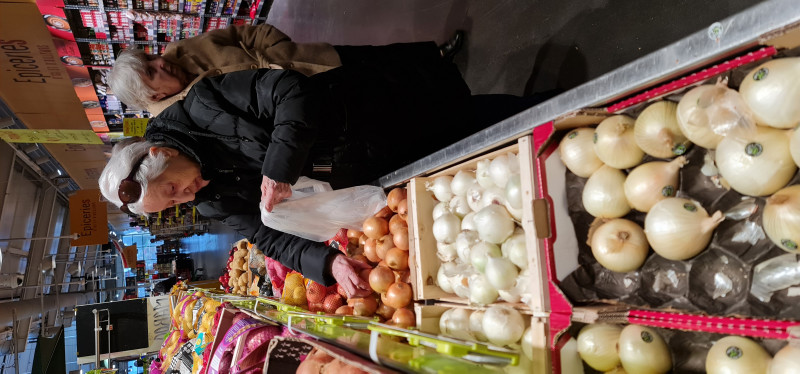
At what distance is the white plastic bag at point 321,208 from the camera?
2.45 m

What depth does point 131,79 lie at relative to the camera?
278 cm

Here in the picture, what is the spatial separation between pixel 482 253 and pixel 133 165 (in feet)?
5.35

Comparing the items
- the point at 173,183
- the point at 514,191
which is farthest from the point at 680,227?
the point at 173,183

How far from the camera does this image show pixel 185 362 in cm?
373

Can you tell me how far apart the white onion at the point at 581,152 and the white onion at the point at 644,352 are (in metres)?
0.43

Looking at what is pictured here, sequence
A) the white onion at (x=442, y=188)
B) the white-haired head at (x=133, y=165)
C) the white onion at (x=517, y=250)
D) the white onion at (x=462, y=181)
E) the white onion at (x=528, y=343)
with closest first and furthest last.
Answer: the white onion at (x=528, y=343), the white onion at (x=517, y=250), the white onion at (x=462, y=181), the white onion at (x=442, y=188), the white-haired head at (x=133, y=165)

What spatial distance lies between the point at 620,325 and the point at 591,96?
626mm

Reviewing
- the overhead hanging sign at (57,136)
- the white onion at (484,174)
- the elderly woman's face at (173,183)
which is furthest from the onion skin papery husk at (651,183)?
the overhead hanging sign at (57,136)

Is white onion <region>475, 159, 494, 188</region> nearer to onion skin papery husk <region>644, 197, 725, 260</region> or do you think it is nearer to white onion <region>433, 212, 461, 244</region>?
white onion <region>433, 212, 461, 244</region>

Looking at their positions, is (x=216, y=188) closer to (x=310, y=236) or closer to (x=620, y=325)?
(x=310, y=236)

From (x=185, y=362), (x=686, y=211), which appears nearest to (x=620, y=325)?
(x=686, y=211)

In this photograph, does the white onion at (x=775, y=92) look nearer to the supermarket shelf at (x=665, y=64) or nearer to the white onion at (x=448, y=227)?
the supermarket shelf at (x=665, y=64)

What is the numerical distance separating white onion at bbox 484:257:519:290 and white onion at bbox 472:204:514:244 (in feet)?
0.24

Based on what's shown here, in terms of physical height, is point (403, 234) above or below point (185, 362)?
above
